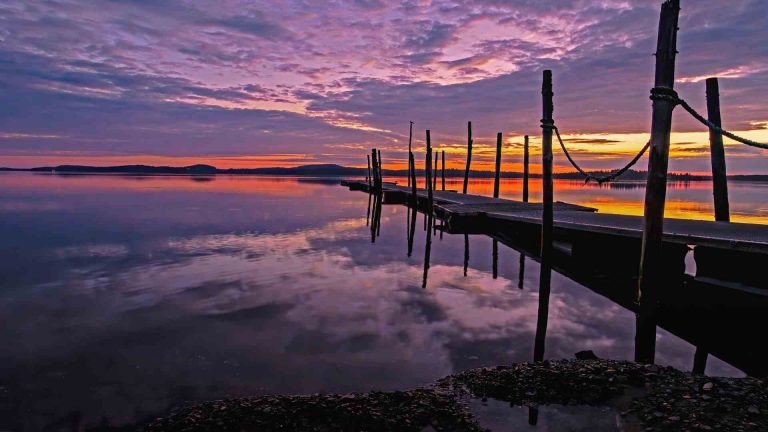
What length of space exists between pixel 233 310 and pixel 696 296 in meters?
9.94

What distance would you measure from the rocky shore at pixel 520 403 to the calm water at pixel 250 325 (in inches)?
33.7

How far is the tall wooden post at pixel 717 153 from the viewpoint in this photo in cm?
1197

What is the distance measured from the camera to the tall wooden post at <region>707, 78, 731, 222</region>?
1197 centimetres

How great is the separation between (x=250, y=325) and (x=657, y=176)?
25.0 ft

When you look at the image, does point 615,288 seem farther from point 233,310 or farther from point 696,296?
point 233,310

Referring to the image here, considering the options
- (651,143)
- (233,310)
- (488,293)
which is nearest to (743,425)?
(651,143)

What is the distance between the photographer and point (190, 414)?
5203mm

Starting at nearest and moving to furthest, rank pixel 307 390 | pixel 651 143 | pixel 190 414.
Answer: pixel 190 414 < pixel 307 390 < pixel 651 143

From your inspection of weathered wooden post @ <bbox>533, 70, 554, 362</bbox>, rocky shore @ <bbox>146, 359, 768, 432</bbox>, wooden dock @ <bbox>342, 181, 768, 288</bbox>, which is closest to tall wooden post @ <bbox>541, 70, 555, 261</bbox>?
weathered wooden post @ <bbox>533, 70, 554, 362</bbox>

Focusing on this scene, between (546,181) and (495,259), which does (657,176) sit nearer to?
(546,181)

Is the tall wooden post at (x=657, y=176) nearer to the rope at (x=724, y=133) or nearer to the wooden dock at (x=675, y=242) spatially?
the rope at (x=724, y=133)

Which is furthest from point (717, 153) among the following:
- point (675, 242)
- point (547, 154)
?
point (675, 242)

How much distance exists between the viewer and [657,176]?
711 centimetres

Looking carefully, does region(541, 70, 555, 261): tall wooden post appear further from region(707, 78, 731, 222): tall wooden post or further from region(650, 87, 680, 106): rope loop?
region(707, 78, 731, 222): tall wooden post
